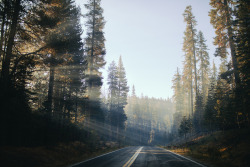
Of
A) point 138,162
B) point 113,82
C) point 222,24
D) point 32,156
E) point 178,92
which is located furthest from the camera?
point 178,92

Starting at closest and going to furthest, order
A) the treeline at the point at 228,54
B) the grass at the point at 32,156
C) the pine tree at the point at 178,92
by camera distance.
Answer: the grass at the point at 32,156, the treeline at the point at 228,54, the pine tree at the point at 178,92

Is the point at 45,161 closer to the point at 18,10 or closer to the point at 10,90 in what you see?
the point at 10,90

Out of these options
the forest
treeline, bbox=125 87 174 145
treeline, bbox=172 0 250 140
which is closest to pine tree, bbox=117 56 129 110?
the forest

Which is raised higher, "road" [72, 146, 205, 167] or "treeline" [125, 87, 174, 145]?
"road" [72, 146, 205, 167]

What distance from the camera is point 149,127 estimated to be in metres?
100

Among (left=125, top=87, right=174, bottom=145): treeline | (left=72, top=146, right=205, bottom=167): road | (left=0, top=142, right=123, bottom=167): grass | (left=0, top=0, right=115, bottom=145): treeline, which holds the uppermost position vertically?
(left=0, top=0, right=115, bottom=145): treeline

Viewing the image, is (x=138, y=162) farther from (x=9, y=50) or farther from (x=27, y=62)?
(x=9, y=50)

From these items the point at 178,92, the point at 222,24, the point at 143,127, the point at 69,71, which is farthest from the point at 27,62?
the point at 143,127

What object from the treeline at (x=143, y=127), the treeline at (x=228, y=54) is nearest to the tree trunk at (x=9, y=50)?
the treeline at (x=228, y=54)

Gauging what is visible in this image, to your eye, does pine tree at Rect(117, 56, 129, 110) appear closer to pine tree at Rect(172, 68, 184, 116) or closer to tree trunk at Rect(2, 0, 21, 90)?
pine tree at Rect(172, 68, 184, 116)

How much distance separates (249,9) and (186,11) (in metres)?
24.3

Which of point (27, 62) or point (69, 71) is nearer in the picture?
point (27, 62)

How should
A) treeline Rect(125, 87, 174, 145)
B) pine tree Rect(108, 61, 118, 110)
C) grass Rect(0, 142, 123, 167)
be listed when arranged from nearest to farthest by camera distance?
grass Rect(0, 142, 123, 167), pine tree Rect(108, 61, 118, 110), treeline Rect(125, 87, 174, 145)

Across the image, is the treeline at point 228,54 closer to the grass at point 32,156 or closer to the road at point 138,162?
the road at point 138,162
